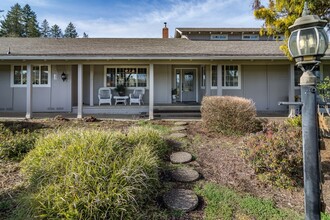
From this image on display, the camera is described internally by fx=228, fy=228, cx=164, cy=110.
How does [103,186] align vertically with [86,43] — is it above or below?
below

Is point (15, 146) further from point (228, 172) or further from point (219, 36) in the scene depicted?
point (219, 36)

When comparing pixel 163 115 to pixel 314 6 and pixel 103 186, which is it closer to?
pixel 314 6

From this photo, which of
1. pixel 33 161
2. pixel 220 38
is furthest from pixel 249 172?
pixel 220 38

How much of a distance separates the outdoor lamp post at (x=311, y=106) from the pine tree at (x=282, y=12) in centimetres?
390

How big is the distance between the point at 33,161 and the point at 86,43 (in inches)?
419

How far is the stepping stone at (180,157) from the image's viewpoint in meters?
4.76

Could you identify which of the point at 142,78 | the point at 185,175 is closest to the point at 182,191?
the point at 185,175

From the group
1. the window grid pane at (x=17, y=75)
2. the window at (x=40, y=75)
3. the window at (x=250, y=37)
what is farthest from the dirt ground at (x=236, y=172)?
the window at (x=250, y=37)

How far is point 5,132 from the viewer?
584 cm

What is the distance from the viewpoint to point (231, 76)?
11734 millimetres

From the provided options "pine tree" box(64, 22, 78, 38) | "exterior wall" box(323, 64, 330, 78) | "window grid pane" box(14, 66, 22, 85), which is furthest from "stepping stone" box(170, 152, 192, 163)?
"pine tree" box(64, 22, 78, 38)

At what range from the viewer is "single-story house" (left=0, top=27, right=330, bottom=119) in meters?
9.77

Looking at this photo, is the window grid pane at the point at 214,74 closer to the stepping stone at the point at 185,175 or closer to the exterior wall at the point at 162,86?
the exterior wall at the point at 162,86

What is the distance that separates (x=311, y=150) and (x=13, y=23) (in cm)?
5698
